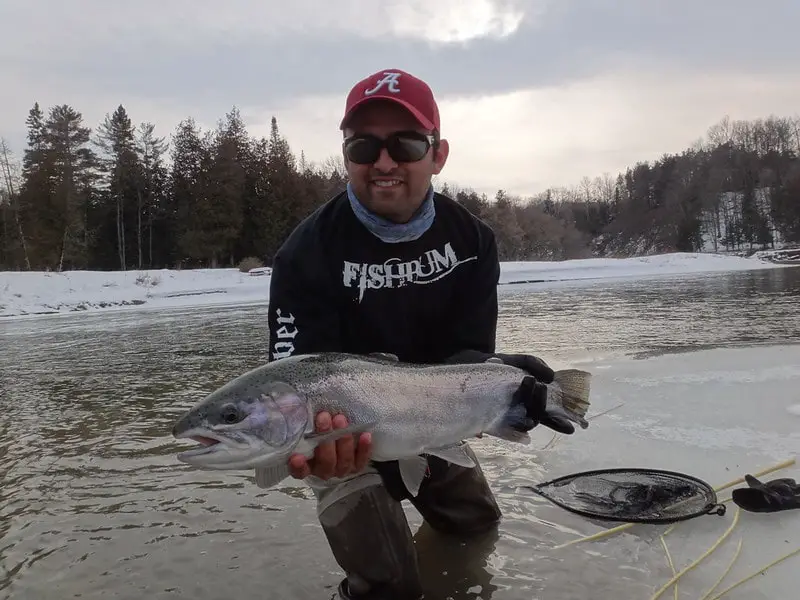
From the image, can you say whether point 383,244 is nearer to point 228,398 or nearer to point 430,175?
point 430,175

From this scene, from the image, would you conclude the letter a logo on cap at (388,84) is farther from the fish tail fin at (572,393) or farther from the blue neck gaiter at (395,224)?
the fish tail fin at (572,393)

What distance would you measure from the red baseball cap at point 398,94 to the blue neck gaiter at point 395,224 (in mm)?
406

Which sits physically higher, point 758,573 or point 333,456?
point 333,456

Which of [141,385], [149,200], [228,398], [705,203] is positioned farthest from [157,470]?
[705,203]

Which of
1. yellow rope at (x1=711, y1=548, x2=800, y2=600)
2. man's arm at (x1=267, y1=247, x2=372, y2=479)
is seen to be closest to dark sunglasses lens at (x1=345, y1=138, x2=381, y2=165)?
man's arm at (x1=267, y1=247, x2=372, y2=479)

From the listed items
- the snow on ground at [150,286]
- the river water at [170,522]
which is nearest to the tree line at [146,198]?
the snow on ground at [150,286]

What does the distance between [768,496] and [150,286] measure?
28.9m

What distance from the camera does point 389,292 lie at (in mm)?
3234

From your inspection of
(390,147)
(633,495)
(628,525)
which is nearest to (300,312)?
(390,147)

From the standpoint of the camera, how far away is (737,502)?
129 inches

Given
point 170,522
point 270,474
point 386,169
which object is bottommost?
point 170,522

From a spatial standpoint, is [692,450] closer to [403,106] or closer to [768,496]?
[768,496]

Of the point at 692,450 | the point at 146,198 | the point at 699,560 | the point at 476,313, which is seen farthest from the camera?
the point at 146,198

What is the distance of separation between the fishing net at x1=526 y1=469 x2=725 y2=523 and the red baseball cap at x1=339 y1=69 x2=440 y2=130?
2347 mm
